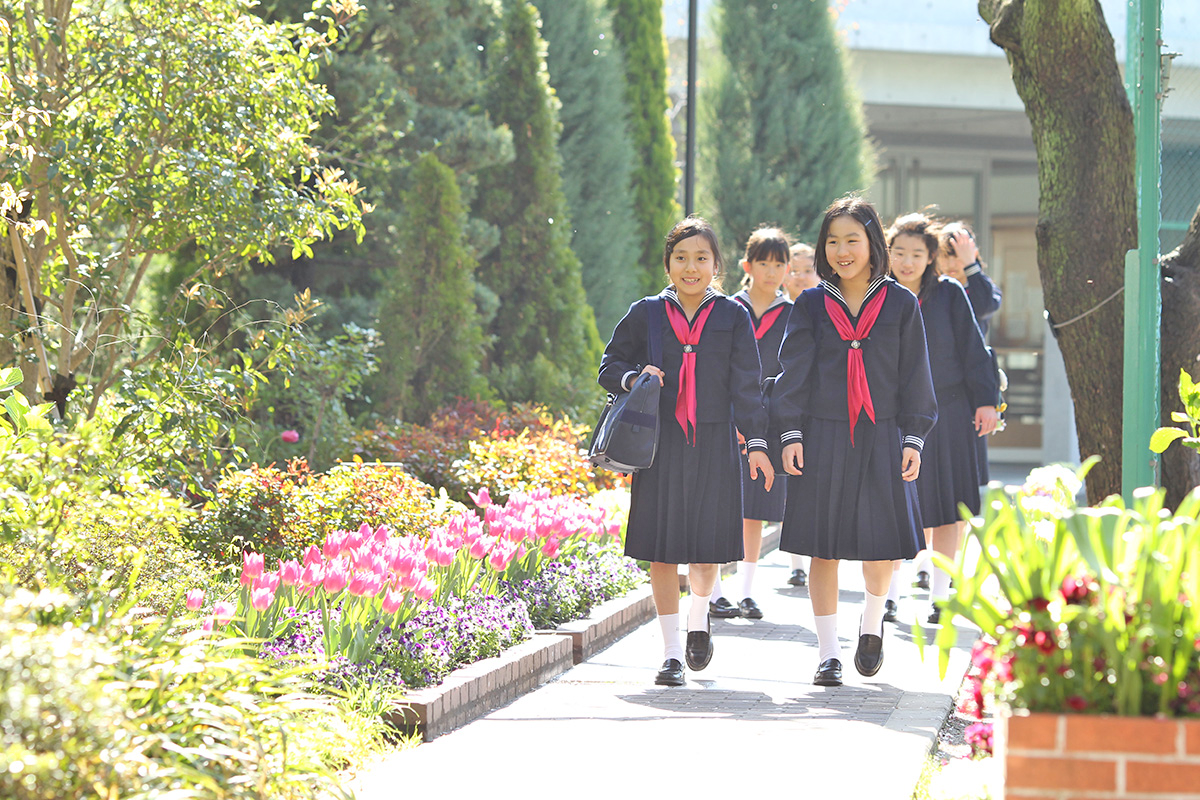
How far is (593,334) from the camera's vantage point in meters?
13.3

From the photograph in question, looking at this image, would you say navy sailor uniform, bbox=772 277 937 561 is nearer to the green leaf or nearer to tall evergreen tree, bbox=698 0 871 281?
the green leaf

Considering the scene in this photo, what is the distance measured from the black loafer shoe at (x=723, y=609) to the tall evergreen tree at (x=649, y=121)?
36.1ft

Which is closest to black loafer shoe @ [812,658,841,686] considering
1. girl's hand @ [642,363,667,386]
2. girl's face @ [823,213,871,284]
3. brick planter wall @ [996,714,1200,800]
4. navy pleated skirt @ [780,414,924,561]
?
navy pleated skirt @ [780,414,924,561]

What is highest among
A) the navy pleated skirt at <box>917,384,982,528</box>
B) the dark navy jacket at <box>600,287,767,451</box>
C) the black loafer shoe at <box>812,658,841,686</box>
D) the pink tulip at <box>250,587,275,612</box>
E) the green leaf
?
the dark navy jacket at <box>600,287,767,451</box>

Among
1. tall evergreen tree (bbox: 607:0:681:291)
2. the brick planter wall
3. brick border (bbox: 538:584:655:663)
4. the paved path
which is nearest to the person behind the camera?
the brick planter wall

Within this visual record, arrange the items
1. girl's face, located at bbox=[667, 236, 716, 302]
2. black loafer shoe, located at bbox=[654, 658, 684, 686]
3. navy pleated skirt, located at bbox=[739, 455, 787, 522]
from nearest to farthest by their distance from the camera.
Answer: black loafer shoe, located at bbox=[654, 658, 684, 686] → girl's face, located at bbox=[667, 236, 716, 302] → navy pleated skirt, located at bbox=[739, 455, 787, 522]

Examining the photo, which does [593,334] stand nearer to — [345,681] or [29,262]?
[29,262]

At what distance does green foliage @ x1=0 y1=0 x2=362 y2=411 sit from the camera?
16.7ft

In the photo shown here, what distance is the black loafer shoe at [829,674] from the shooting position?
15.8 ft

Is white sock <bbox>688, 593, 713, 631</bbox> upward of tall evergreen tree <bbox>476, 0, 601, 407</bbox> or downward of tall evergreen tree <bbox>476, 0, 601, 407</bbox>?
downward

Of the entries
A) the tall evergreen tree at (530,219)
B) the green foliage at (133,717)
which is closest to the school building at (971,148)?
the tall evergreen tree at (530,219)

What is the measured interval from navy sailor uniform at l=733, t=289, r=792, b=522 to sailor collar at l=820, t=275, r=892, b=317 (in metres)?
1.36

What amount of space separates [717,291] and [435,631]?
1789 mm

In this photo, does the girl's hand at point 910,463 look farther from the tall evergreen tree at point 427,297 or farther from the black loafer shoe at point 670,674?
the tall evergreen tree at point 427,297
